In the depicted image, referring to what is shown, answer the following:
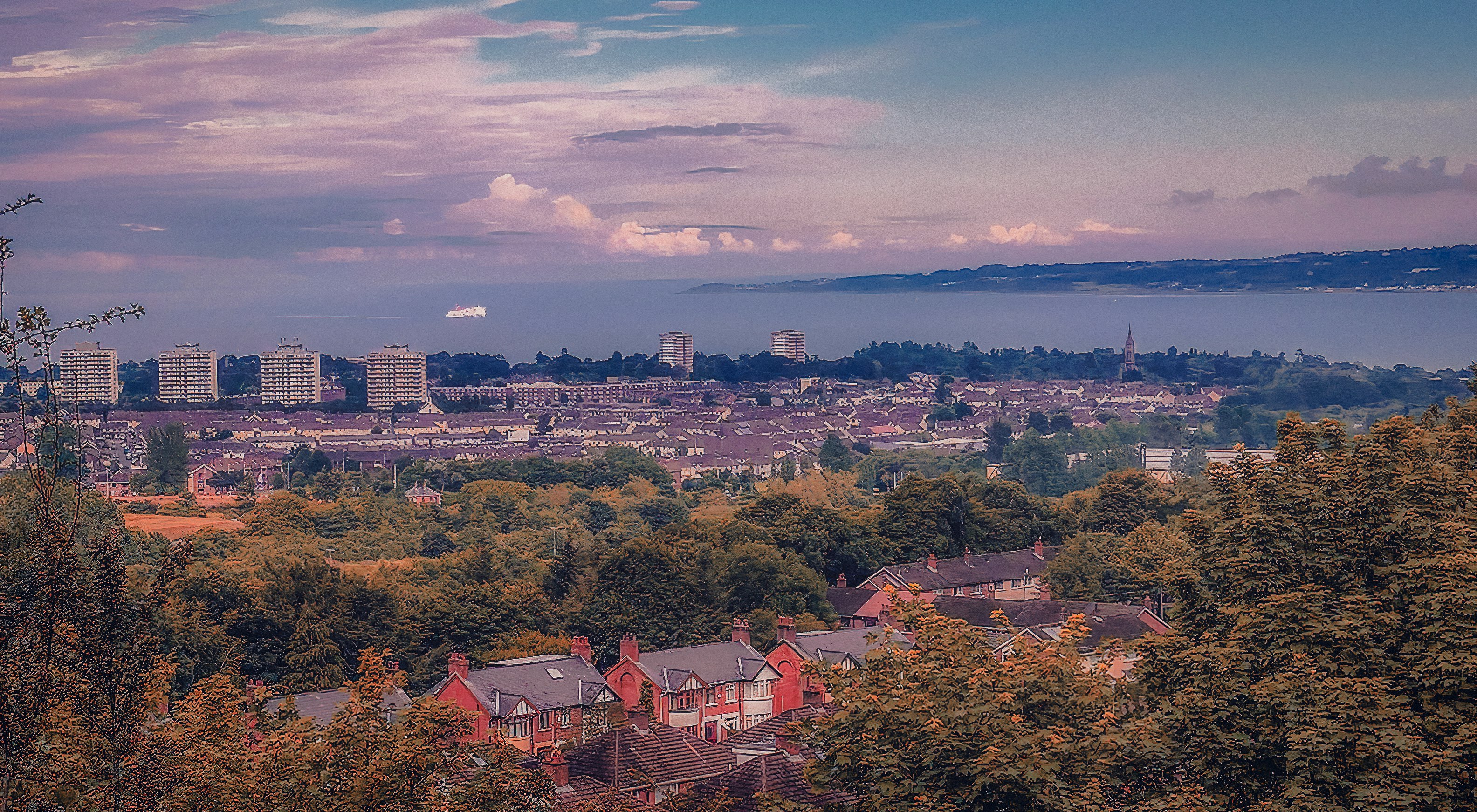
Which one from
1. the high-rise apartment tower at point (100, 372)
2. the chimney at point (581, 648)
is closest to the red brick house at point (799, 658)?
the chimney at point (581, 648)

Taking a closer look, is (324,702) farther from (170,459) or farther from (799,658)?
(170,459)

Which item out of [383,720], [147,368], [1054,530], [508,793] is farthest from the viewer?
[147,368]

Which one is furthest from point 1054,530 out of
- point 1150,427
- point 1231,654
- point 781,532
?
point 1150,427

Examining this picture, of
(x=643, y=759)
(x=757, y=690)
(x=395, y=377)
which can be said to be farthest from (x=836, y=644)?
(x=395, y=377)

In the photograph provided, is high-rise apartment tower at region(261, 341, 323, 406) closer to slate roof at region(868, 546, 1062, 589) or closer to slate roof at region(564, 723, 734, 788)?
slate roof at region(868, 546, 1062, 589)

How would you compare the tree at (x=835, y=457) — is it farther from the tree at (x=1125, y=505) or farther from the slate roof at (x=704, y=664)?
the slate roof at (x=704, y=664)

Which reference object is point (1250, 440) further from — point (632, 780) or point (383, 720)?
point (383, 720)
